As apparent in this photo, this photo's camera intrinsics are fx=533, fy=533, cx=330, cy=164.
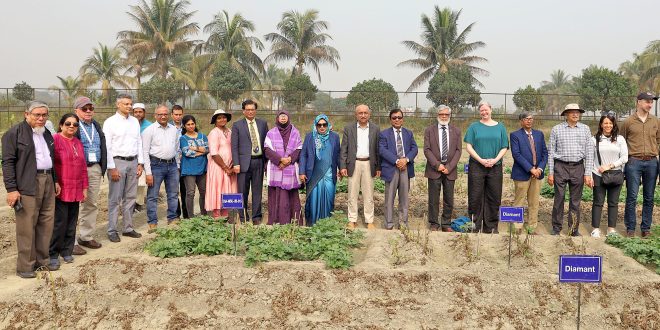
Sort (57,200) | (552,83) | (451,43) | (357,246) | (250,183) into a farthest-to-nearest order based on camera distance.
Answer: (552,83) → (451,43) → (250,183) → (357,246) → (57,200)

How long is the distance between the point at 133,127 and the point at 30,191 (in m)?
1.71

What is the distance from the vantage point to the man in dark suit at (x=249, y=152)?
24.8ft

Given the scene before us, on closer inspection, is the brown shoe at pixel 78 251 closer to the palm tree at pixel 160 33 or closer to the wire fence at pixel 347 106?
the wire fence at pixel 347 106

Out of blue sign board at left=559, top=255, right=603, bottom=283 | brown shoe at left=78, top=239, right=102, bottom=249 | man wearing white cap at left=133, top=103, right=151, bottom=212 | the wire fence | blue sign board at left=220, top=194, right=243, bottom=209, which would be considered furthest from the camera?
the wire fence

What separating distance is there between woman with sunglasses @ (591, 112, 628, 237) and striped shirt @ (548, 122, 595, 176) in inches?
5.5

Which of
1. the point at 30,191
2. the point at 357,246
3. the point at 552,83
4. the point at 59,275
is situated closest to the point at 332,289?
the point at 357,246

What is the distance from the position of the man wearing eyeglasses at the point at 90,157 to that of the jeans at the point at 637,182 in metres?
6.83

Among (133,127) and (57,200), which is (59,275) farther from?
(133,127)

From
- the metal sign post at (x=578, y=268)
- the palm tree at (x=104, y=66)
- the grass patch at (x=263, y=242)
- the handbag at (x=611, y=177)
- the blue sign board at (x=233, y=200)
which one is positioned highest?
the palm tree at (x=104, y=66)

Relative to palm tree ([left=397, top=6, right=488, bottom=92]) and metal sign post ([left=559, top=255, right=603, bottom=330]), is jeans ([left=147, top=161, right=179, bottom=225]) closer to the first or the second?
metal sign post ([left=559, top=255, right=603, bottom=330])

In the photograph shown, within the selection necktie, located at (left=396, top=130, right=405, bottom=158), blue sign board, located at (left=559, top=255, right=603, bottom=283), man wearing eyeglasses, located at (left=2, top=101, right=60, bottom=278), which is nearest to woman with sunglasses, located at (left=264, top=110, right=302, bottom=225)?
necktie, located at (left=396, top=130, right=405, bottom=158)

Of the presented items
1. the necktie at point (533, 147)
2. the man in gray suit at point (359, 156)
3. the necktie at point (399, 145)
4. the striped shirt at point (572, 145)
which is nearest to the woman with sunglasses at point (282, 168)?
the man in gray suit at point (359, 156)

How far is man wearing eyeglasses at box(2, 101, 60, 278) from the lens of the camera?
5.32 meters

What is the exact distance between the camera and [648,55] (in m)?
37.2
